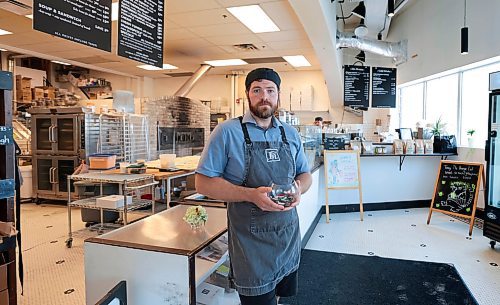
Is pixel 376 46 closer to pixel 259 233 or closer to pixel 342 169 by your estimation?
pixel 342 169

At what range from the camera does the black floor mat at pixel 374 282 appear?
2.75 m

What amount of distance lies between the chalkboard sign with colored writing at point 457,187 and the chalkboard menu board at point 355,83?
2.45 metres

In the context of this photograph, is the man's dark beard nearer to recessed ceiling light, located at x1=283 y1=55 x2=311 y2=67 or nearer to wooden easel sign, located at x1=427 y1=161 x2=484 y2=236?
wooden easel sign, located at x1=427 y1=161 x2=484 y2=236

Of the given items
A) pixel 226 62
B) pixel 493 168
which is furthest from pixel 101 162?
pixel 493 168

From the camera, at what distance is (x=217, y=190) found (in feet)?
4.79

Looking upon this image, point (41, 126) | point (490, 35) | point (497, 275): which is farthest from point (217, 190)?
point (41, 126)

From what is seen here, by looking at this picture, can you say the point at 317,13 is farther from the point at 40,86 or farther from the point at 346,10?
the point at 40,86

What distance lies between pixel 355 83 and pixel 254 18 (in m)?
2.82

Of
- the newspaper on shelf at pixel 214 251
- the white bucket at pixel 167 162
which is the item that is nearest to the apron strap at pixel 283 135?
the newspaper on shelf at pixel 214 251

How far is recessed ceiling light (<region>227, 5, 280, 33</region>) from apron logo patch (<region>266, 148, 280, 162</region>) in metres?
3.59

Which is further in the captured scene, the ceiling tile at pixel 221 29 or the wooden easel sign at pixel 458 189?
the ceiling tile at pixel 221 29

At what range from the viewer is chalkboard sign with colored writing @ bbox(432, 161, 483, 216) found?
4.55 metres

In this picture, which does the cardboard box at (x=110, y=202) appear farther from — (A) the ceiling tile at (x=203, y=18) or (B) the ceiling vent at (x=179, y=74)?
(B) the ceiling vent at (x=179, y=74)

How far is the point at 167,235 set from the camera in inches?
68.2
